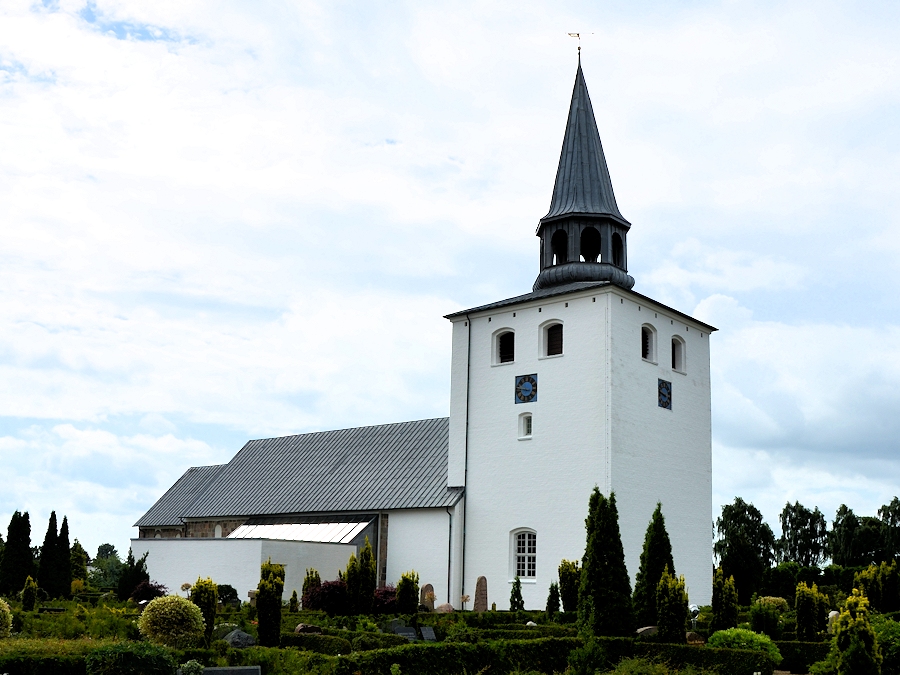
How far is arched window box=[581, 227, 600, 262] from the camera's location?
30281mm

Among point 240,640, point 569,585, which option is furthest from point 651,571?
point 240,640

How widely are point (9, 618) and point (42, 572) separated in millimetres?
16716

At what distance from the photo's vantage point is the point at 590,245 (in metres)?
30.5

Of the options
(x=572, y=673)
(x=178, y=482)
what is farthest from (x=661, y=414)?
(x=178, y=482)

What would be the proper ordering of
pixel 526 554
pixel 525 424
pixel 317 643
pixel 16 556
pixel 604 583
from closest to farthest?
pixel 317 643 < pixel 604 583 < pixel 526 554 < pixel 525 424 < pixel 16 556

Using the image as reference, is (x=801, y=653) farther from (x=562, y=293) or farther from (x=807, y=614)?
(x=562, y=293)

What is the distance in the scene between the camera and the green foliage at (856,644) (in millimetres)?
12594

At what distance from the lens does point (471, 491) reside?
29438mm

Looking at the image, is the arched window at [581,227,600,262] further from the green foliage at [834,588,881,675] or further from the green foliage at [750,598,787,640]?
the green foliage at [834,588,881,675]

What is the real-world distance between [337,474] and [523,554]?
32.6 ft

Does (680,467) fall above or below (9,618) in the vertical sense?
above

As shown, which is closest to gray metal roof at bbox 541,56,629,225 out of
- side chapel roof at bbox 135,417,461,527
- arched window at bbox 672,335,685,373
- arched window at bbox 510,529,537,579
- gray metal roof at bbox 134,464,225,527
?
arched window at bbox 672,335,685,373

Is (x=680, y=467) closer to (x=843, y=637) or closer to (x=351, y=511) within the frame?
(x=351, y=511)

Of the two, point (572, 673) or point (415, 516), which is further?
point (415, 516)
